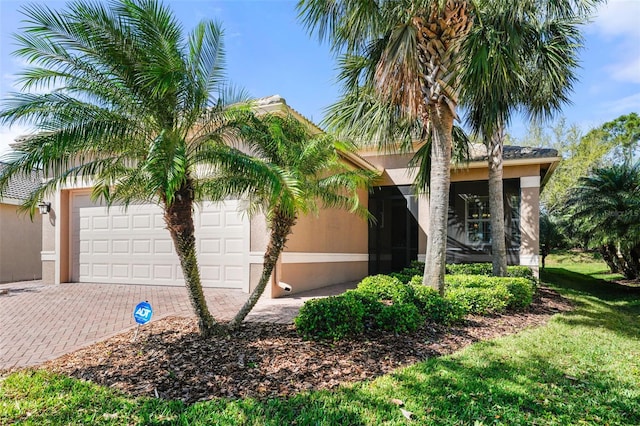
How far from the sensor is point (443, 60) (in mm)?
7492

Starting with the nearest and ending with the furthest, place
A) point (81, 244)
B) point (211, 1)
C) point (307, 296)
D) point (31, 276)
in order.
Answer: point (211, 1) → point (307, 296) → point (81, 244) → point (31, 276)

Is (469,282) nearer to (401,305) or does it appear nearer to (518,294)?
(518,294)

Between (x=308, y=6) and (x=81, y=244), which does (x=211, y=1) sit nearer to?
(x=308, y=6)

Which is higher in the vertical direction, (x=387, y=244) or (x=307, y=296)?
(x=387, y=244)

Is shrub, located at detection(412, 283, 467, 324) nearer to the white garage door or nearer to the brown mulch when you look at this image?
the brown mulch

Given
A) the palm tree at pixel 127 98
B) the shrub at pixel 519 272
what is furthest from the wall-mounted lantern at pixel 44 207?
the shrub at pixel 519 272

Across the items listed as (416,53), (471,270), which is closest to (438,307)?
(416,53)

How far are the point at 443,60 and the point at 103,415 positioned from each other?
7767mm

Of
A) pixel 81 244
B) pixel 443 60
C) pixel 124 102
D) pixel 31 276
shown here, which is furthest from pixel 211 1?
pixel 31 276

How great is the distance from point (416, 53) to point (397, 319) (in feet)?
15.6

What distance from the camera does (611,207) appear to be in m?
11.5

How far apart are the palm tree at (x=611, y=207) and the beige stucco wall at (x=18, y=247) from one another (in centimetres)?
1807

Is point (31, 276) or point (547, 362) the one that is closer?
point (547, 362)

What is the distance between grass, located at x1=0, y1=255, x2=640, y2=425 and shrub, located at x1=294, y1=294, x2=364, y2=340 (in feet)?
3.97
